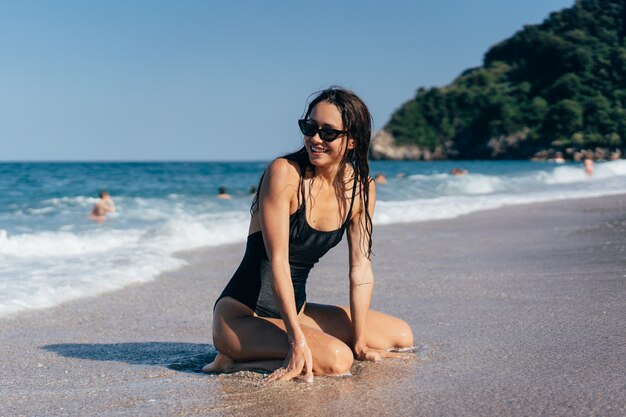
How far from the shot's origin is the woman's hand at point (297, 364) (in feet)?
12.8

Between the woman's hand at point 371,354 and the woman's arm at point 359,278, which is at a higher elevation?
the woman's arm at point 359,278

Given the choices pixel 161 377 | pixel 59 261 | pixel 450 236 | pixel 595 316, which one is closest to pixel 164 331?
pixel 161 377

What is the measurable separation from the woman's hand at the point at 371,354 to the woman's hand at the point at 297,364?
0.54 m

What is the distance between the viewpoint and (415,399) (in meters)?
3.55

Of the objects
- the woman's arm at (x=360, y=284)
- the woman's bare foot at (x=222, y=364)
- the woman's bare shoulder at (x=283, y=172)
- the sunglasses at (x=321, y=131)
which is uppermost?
the sunglasses at (x=321, y=131)

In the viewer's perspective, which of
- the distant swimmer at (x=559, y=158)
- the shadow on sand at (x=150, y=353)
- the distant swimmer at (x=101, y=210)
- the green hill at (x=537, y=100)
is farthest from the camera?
the green hill at (x=537, y=100)

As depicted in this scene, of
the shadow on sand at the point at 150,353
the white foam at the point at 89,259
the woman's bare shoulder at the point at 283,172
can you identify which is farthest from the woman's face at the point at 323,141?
the white foam at the point at 89,259

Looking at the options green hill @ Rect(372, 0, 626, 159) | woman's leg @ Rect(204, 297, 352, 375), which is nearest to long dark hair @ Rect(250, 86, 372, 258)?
woman's leg @ Rect(204, 297, 352, 375)

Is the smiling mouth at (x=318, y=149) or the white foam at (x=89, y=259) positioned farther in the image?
the white foam at (x=89, y=259)

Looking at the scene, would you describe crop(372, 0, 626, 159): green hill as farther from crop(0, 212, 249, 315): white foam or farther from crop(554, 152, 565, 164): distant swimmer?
crop(0, 212, 249, 315): white foam

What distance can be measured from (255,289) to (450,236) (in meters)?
7.72

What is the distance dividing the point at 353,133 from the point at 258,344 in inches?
47.4

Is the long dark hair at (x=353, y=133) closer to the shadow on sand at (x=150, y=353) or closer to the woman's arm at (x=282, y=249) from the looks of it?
the woman's arm at (x=282, y=249)

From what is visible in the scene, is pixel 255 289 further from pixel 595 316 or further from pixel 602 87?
pixel 602 87
